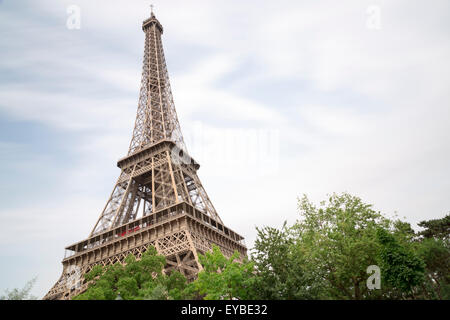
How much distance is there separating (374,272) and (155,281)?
12998 mm

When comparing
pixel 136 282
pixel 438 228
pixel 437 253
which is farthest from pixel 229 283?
pixel 438 228

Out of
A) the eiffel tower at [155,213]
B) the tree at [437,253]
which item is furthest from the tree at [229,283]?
the tree at [437,253]

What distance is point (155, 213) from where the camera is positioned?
29.9 m

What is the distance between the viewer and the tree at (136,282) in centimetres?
1573

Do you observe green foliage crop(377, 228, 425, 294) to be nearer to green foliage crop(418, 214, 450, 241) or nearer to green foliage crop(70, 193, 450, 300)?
green foliage crop(70, 193, 450, 300)

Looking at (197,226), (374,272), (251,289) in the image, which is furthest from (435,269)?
(251,289)

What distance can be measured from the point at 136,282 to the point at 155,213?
12.7 metres

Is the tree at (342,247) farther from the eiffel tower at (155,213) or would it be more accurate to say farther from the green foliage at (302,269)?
the eiffel tower at (155,213)

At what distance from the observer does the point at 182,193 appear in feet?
108

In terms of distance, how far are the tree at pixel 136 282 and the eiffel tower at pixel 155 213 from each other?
15.8 feet

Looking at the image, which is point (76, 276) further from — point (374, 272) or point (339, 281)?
point (374, 272)

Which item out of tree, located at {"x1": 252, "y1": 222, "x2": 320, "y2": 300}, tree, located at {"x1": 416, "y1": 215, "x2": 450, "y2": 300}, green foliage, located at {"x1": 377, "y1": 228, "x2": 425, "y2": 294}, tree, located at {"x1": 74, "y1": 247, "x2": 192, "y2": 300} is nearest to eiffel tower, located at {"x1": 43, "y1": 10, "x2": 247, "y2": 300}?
tree, located at {"x1": 74, "y1": 247, "x2": 192, "y2": 300}

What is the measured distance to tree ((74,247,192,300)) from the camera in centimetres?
1573
